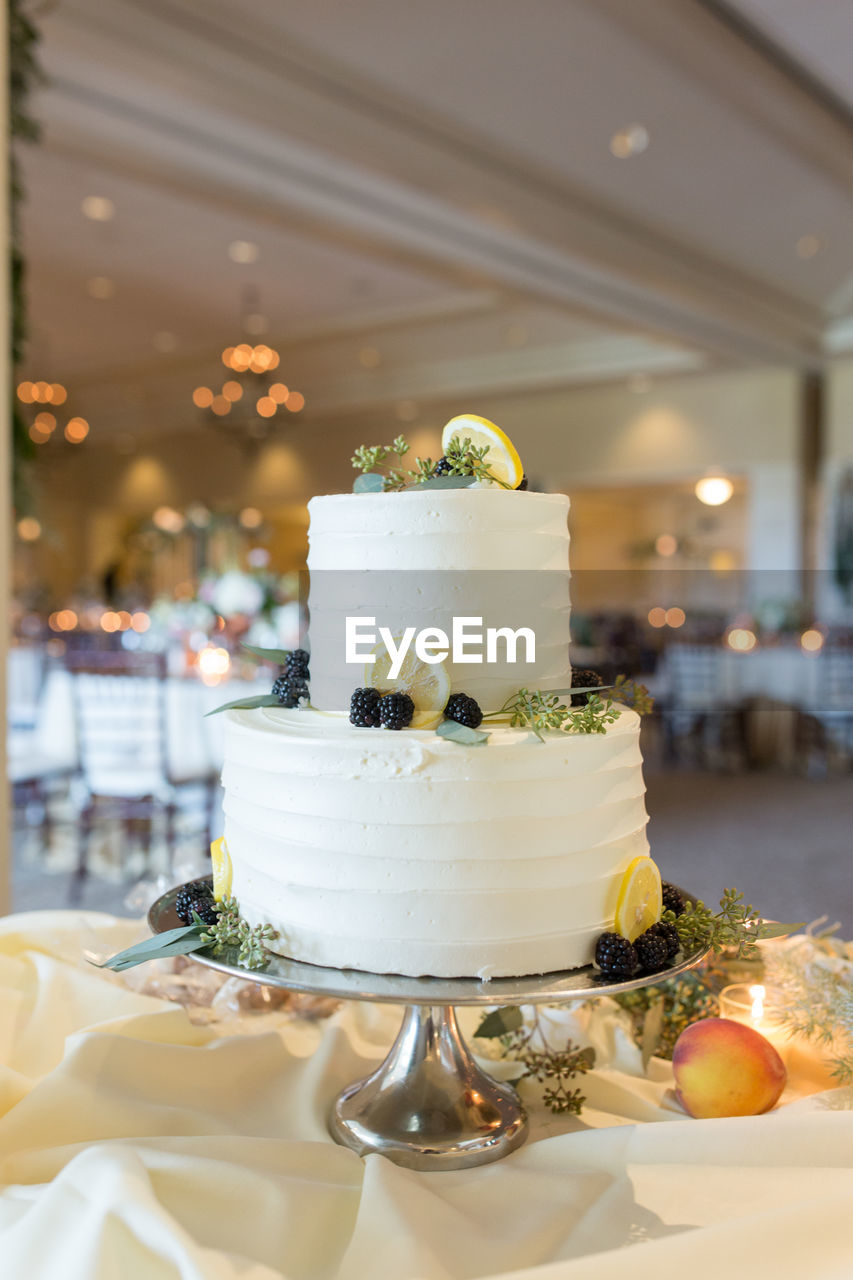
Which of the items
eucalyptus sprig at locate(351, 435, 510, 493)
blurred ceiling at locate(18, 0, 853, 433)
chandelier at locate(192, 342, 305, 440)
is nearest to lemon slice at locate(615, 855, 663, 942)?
→ eucalyptus sprig at locate(351, 435, 510, 493)

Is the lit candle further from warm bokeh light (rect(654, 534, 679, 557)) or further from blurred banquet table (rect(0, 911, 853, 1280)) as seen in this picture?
warm bokeh light (rect(654, 534, 679, 557))

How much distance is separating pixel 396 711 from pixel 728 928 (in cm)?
48

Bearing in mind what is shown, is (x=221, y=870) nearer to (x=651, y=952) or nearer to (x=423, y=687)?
(x=423, y=687)

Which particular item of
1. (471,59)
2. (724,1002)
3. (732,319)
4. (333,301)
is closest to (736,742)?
(732,319)

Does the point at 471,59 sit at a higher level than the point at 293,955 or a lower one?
higher

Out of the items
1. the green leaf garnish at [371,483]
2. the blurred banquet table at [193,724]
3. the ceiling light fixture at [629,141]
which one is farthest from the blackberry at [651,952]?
the ceiling light fixture at [629,141]

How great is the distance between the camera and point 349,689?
1.36 m

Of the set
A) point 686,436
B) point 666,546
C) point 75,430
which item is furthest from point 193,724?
point 666,546

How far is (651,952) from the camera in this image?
121 cm

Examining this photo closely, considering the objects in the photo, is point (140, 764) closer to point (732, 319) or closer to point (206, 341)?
point (732, 319)

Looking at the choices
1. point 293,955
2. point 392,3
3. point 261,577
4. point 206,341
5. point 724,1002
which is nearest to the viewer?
point 293,955

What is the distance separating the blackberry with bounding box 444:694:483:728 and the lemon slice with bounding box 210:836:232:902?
0.38 metres

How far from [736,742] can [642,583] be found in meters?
6.98

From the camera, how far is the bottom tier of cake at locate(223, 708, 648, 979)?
3.94 feet
